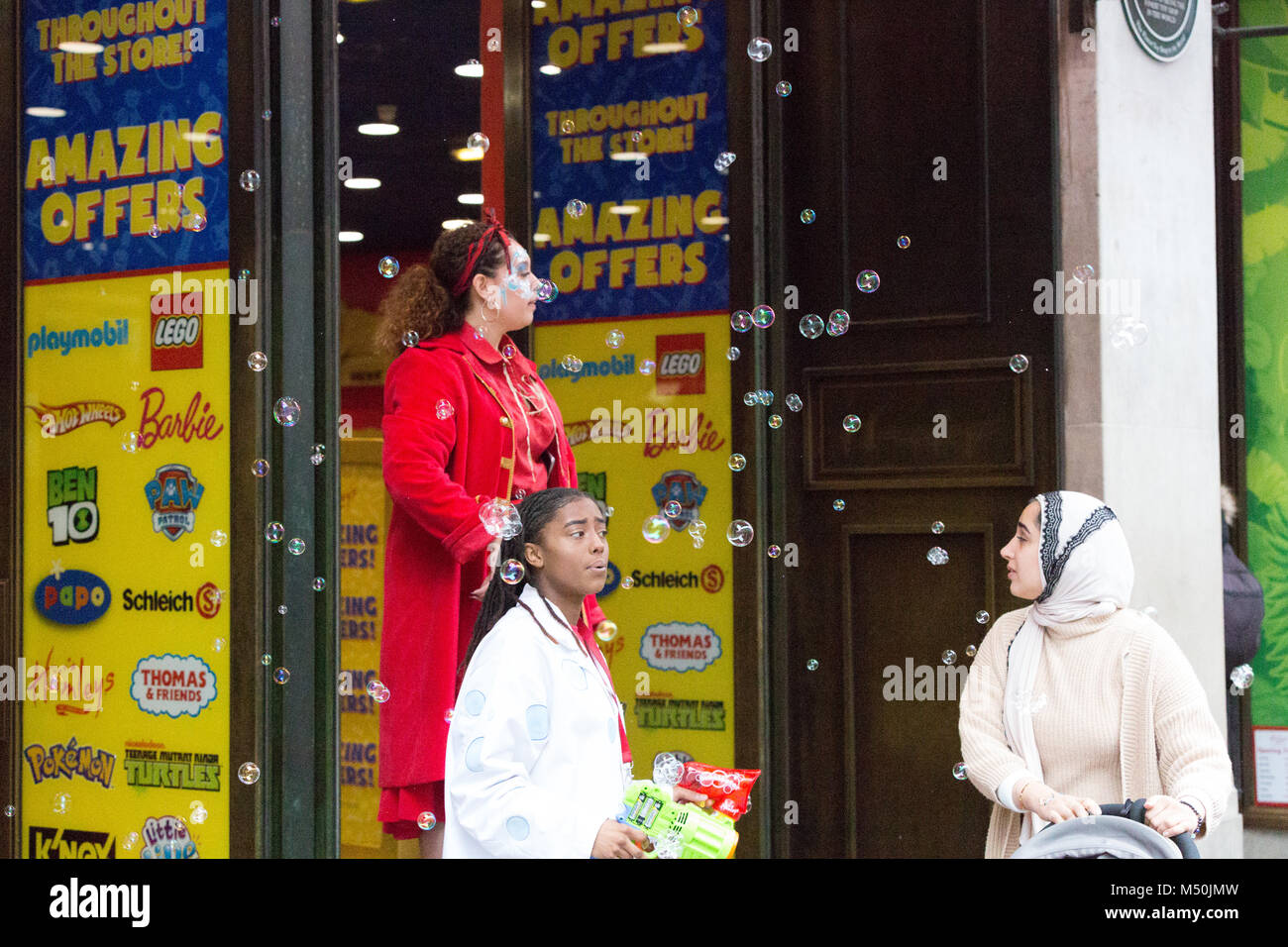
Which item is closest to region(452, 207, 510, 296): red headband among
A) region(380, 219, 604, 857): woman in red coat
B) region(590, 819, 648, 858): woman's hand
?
region(380, 219, 604, 857): woman in red coat

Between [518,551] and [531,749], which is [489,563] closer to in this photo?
[518,551]

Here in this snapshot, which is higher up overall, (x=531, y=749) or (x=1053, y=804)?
(x=531, y=749)

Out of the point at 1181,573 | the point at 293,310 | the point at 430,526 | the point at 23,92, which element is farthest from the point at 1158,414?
the point at 23,92

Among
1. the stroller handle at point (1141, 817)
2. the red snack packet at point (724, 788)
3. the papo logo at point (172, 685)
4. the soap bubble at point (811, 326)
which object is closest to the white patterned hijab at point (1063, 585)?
the stroller handle at point (1141, 817)

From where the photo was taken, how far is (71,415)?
16.3 ft

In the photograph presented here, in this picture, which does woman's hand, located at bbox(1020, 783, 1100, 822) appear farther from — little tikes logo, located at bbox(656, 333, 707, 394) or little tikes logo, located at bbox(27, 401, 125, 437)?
little tikes logo, located at bbox(27, 401, 125, 437)

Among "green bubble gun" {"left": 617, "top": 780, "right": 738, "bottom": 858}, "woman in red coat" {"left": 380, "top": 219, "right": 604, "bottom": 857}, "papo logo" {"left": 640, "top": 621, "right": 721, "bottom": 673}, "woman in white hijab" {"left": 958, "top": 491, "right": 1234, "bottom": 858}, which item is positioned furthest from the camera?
"papo logo" {"left": 640, "top": 621, "right": 721, "bottom": 673}

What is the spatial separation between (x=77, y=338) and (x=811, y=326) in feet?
7.58

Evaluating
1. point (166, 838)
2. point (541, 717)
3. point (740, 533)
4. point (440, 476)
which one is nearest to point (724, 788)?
point (541, 717)

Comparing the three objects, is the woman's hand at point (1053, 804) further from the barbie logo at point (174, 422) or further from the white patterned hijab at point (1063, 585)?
the barbie logo at point (174, 422)

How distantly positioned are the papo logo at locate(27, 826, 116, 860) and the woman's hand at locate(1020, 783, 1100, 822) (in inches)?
116

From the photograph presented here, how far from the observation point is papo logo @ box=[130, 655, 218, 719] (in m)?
4.72

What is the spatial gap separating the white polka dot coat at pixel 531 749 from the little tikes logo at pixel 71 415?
230cm
